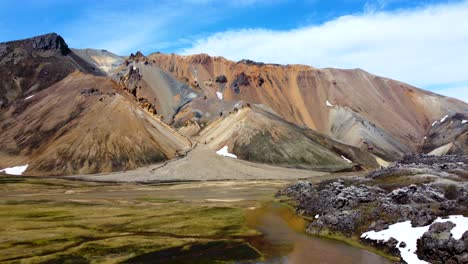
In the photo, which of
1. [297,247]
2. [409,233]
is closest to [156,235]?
[297,247]

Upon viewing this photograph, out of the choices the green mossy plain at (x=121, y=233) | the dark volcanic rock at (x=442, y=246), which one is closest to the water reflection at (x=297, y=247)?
the green mossy plain at (x=121, y=233)

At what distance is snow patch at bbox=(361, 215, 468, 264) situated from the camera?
43.6 m

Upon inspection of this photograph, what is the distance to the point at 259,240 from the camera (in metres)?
57.2

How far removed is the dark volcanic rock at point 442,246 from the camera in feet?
131

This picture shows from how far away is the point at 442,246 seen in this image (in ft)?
136

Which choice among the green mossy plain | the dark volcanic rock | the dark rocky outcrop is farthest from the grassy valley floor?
the dark volcanic rock

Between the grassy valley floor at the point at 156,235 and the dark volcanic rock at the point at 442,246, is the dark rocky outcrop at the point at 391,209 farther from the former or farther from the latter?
the grassy valley floor at the point at 156,235

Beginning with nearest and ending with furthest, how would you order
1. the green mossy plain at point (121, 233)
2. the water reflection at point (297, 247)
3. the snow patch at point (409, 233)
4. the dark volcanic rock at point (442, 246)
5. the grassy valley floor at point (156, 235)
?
the dark volcanic rock at point (442, 246)
the snow patch at point (409, 233)
the water reflection at point (297, 247)
the grassy valley floor at point (156, 235)
the green mossy plain at point (121, 233)

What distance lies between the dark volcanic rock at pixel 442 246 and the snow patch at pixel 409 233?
635 millimetres

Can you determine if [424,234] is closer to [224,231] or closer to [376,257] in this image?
[376,257]

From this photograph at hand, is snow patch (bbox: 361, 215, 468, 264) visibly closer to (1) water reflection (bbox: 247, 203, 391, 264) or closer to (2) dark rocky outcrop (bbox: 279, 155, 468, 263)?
(2) dark rocky outcrop (bbox: 279, 155, 468, 263)

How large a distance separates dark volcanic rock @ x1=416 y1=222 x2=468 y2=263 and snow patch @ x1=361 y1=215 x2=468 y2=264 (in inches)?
25.0

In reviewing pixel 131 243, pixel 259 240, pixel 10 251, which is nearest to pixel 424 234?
pixel 259 240

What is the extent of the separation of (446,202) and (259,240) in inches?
901
